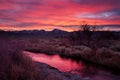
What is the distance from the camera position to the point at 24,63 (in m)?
10.7

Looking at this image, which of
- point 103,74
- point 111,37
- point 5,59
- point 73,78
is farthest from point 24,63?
point 111,37

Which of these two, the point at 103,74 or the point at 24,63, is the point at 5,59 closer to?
the point at 24,63

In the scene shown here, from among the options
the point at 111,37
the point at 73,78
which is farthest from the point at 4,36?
the point at 111,37

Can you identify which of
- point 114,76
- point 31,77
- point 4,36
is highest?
point 4,36

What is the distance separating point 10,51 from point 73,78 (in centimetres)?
533

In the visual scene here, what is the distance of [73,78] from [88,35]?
1235 inches

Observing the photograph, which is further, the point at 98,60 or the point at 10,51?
the point at 98,60

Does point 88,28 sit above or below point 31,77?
above

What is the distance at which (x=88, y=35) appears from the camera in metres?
43.8

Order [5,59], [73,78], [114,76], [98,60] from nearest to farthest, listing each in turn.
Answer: [5,59]
[73,78]
[114,76]
[98,60]

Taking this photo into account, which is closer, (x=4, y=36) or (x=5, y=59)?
(x=5, y=59)

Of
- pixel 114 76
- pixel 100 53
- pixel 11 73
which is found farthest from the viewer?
pixel 100 53

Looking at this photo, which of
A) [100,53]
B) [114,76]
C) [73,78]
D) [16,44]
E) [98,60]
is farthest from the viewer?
[100,53]

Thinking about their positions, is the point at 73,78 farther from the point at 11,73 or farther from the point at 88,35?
the point at 88,35
